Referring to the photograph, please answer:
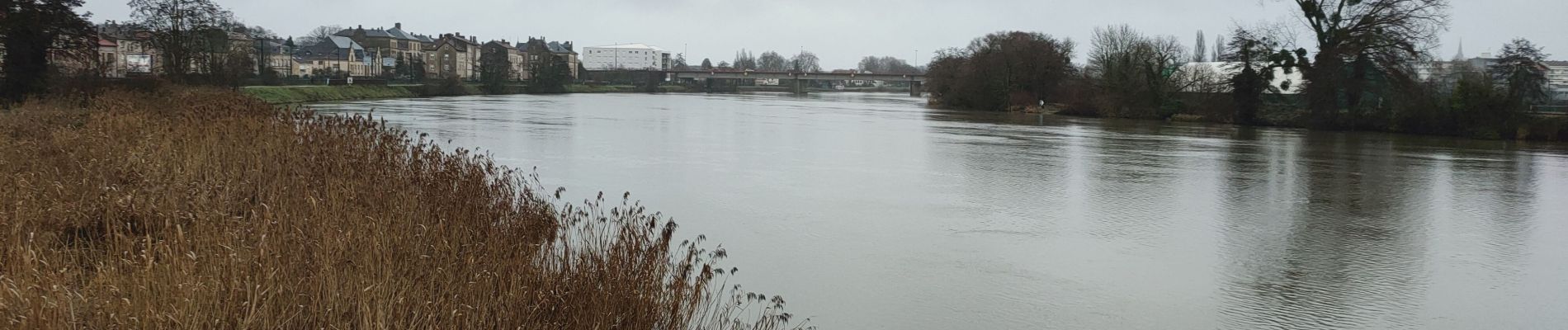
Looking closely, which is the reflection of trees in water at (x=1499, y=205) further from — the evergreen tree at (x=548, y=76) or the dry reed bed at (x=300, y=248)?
the evergreen tree at (x=548, y=76)

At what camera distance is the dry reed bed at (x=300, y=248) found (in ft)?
14.2

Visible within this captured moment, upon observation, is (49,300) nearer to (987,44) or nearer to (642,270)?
(642,270)

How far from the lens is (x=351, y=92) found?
2474 inches

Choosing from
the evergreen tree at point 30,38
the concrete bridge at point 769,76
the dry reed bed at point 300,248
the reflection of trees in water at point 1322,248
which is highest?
the concrete bridge at point 769,76

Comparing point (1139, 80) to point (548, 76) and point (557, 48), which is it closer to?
point (548, 76)

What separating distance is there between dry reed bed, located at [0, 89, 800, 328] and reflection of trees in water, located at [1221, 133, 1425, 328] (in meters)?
3.52

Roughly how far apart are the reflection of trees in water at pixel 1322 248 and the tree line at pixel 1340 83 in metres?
17.6

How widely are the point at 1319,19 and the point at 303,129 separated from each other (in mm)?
34043

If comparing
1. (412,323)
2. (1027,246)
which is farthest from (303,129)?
(412,323)

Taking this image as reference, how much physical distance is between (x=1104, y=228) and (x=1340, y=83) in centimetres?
2998

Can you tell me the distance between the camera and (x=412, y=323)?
426 cm

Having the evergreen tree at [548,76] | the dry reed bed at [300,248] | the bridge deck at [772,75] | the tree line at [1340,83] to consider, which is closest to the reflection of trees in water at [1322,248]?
the dry reed bed at [300,248]

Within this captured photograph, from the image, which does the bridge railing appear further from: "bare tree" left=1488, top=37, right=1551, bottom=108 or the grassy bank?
the grassy bank

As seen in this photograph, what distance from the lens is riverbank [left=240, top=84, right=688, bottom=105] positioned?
168 ft
